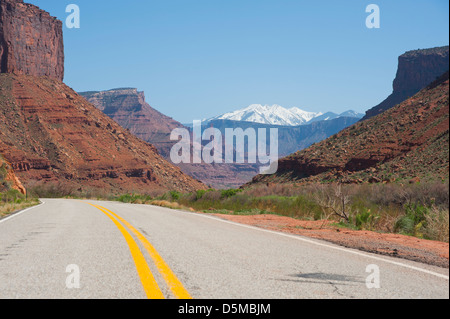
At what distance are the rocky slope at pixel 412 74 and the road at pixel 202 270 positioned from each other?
125m

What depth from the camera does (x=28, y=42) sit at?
103000 millimetres

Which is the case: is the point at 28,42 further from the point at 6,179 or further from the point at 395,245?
the point at 395,245

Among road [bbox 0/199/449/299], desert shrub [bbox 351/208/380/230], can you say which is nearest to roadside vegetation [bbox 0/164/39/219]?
road [bbox 0/199/449/299]

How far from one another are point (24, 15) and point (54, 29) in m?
10.7

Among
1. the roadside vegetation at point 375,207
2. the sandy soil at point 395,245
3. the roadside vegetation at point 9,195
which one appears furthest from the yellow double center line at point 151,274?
the roadside vegetation at point 9,195

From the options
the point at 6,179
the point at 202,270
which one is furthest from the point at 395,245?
the point at 6,179

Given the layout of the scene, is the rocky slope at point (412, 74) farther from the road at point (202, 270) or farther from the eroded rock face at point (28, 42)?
the road at point (202, 270)

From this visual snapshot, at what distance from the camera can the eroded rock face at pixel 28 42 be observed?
95.4m

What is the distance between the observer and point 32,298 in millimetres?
4730

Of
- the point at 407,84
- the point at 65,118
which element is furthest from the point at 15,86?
the point at 407,84

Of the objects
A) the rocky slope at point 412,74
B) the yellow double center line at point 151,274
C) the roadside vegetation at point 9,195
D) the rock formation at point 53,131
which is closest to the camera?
the yellow double center line at point 151,274

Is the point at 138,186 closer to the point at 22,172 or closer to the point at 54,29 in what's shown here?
the point at 22,172

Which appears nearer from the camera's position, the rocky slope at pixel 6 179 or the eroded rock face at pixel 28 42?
the rocky slope at pixel 6 179

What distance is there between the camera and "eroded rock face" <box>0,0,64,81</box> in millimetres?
95375
